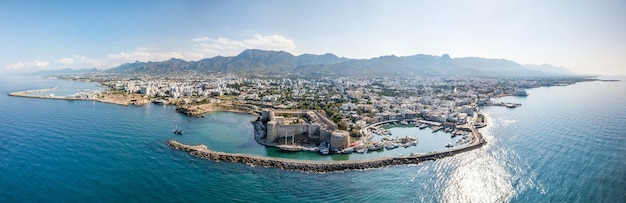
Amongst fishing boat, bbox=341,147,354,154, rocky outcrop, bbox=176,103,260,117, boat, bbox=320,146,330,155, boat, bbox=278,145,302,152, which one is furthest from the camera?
rocky outcrop, bbox=176,103,260,117

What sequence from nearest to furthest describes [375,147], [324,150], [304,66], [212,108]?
[324,150]
[375,147]
[212,108]
[304,66]

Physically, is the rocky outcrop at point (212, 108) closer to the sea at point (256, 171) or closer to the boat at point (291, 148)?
the sea at point (256, 171)

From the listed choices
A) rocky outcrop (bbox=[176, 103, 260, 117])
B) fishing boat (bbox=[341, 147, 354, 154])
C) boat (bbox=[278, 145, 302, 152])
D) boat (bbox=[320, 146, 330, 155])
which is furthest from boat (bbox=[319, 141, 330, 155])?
rocky outcrop (bbox=[176, 103, 260, 117])

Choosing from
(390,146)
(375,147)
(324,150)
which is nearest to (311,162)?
(324,150)

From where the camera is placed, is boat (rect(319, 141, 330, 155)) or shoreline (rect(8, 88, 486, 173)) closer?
shoreline (rect(8, 88, 486, 173))

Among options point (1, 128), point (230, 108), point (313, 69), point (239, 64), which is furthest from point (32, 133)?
point (239, 64)

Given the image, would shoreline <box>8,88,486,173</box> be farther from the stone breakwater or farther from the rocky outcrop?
the rocky outcrop

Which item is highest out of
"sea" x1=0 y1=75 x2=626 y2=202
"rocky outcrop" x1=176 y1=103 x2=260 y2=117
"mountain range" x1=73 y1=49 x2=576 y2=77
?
"mountain range" x1=73 y1=49 x2=576 y2=77

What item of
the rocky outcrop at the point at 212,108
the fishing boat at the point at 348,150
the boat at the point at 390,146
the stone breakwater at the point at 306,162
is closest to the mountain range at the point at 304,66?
the rocky outcrop at the point at 212,108

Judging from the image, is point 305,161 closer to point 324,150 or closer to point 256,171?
point 324,150
